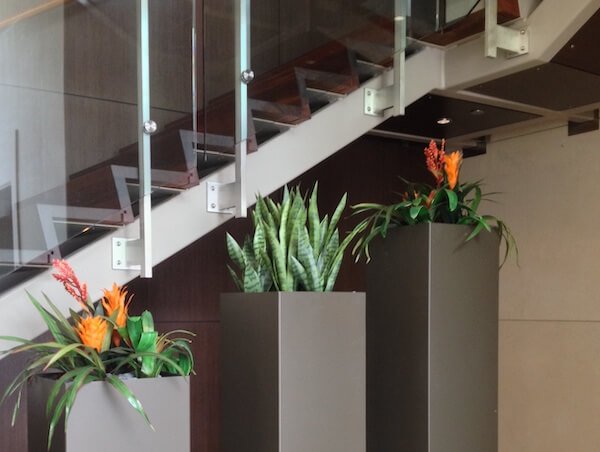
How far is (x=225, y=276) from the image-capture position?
3.85 meters

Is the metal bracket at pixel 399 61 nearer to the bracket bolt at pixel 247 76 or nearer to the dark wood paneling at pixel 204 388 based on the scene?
the bracket bolt at pixel 247 76

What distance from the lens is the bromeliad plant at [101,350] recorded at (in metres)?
1.52

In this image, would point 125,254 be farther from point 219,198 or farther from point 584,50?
point 584,50

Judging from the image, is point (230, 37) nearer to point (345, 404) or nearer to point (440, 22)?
point (440, 22)

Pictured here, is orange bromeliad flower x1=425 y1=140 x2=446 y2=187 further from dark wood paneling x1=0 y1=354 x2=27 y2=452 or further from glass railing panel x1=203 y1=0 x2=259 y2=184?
dark wood paneling x1=0 y1=354 x2=27 y2=452

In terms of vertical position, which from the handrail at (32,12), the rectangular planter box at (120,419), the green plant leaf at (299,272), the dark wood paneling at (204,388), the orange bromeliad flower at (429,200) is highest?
the handrail at (32,12)

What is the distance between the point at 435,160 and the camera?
2354 millimetres

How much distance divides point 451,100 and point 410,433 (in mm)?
1870

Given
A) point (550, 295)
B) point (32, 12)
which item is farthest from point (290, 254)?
point (550, 295)

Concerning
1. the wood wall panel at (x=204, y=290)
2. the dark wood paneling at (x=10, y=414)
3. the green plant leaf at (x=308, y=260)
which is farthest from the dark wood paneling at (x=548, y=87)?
the dark wood paneling at (x=10, y=414)

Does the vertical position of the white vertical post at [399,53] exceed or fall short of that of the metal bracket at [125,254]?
it exceeds it

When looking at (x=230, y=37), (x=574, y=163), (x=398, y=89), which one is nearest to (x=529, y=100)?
(x=574, y=163)

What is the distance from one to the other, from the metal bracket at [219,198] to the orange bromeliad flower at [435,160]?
812 millimetres

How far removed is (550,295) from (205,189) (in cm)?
216
